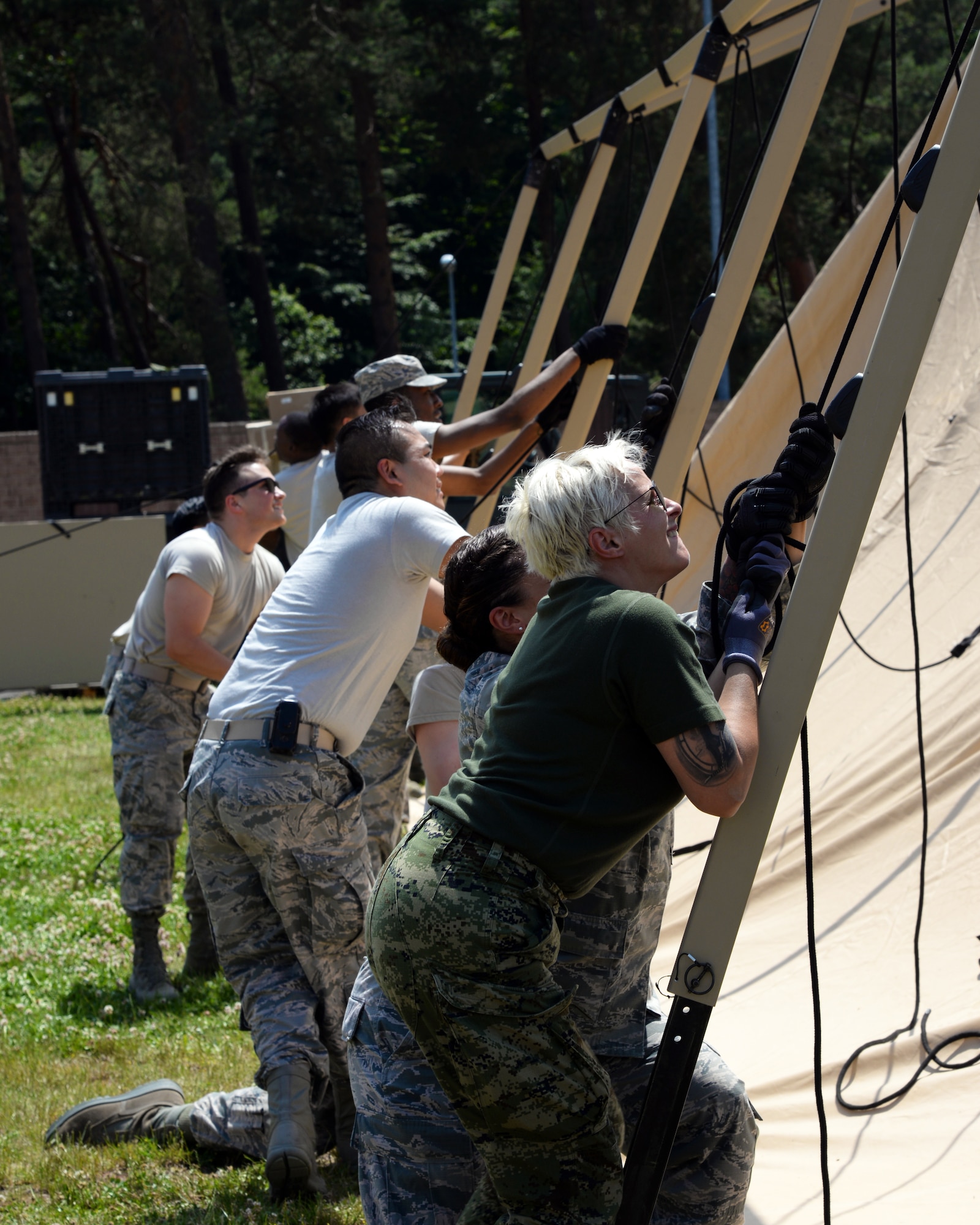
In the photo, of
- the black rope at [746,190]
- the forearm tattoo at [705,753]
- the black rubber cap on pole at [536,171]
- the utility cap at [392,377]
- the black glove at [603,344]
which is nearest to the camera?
the forearm tattoo at [705,753]

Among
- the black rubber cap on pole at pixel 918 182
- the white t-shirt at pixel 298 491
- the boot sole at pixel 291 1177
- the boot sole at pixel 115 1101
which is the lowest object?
the boot sole at pixel 115 1101

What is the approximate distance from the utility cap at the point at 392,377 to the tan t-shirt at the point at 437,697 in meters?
2.58

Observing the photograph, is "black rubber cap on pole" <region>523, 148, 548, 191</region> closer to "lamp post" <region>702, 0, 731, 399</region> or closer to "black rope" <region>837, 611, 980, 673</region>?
"black rope" <region>837, 611, 980, 673</region>

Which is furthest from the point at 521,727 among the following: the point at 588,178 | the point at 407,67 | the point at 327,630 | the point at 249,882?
the point at 407,67

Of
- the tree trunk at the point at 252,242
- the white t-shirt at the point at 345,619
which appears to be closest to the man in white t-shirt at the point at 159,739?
the white t-shirt at the point at 345,619

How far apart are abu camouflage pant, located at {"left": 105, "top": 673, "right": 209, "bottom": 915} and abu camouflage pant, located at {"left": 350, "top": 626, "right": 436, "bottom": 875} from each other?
0.83 m

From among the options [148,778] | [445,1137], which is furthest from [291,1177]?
[148,778]

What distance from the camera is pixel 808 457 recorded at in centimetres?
220

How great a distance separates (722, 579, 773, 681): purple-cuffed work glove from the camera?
6.94ft

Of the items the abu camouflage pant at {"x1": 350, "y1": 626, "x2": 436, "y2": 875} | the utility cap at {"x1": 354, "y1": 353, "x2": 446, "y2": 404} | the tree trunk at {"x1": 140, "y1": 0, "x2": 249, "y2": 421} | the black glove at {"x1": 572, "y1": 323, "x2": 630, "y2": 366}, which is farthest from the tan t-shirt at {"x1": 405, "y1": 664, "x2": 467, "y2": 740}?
the tree trunk at {"x1": 140, "y1": 0, "x2": 249, "y2": 421}

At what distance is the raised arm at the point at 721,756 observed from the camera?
1938 millimetres

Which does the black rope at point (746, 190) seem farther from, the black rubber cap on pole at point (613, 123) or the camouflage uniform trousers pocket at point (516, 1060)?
the black rubber cap on pole at point (613, 123)

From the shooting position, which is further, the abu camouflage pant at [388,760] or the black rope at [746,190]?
the abu camouflage pant at [388,760]

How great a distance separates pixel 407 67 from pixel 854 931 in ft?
86.4
